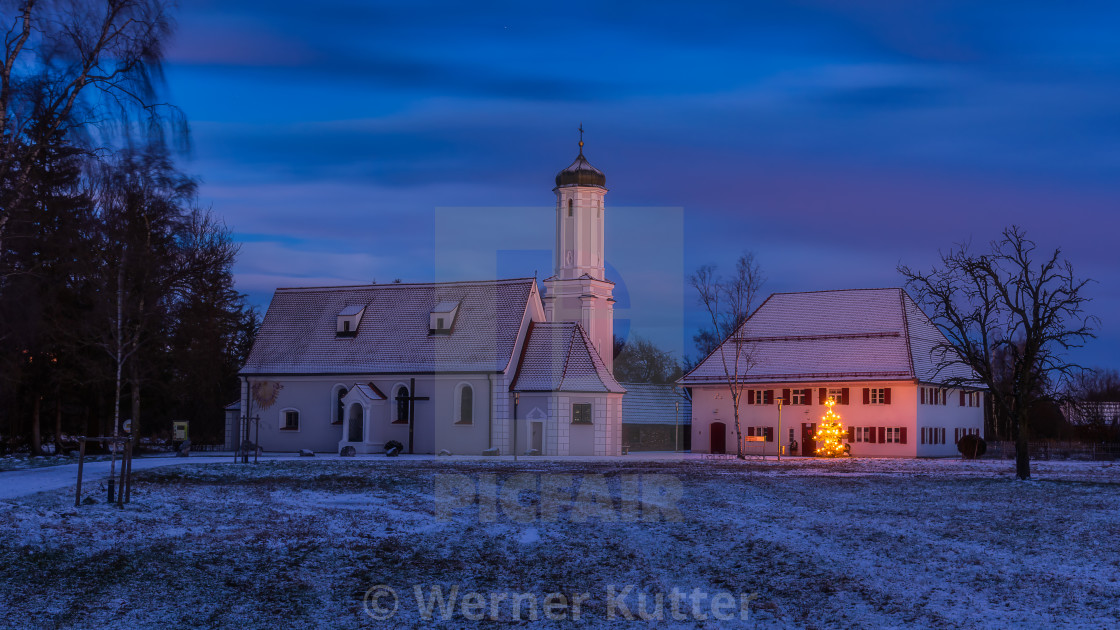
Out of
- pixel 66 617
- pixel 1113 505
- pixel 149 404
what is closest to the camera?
pixel 66 617

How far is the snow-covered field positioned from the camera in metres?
13.7

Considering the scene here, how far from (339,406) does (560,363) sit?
11020 mm

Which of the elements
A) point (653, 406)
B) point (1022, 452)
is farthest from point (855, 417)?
point (1022, 452)

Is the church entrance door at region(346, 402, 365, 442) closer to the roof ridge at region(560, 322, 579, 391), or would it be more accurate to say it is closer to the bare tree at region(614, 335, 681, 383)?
the roof ridge at region(560, 322, 579, 391)

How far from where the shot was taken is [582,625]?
13484 mm

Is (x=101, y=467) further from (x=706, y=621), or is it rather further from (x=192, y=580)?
(x=706, y=621)

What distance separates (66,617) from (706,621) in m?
8.21

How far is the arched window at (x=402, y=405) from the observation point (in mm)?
48844

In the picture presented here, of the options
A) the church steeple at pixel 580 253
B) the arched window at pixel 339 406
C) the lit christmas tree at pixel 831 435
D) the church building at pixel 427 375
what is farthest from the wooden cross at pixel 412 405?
the lit christmas tree at pixel 831 435

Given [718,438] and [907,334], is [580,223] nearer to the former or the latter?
[718,438]

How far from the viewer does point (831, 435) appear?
162 ft

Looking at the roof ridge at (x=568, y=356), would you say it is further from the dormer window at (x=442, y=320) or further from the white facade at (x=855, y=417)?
the white facade at (x=855, y=417)

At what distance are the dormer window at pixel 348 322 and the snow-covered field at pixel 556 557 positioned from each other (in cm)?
2526

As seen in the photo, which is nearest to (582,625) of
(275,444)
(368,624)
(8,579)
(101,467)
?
(368,624)
